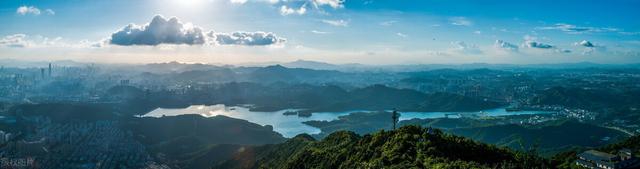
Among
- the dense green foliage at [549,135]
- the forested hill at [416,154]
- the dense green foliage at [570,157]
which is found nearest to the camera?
the forested hill at [416,154]

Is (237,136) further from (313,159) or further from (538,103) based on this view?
(538,103)

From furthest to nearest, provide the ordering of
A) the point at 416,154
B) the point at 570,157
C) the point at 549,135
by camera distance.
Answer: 1. the point at 549,135
2. the point at 570,157
3. the point at 416,154

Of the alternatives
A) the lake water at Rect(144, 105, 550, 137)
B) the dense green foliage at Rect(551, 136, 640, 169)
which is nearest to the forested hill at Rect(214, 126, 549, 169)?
the dense green foliage at Rect(551, 136, 640, 169)

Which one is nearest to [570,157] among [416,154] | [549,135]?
[416,154]

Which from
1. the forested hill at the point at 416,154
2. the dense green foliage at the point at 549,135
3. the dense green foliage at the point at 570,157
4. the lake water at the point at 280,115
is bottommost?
the lake water at the point at 280,115

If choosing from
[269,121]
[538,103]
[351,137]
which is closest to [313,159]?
[351,137]

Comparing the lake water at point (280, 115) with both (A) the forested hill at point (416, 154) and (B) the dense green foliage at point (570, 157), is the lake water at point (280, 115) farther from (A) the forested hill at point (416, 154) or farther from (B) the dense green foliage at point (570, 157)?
(A) the forested hill at point (416, 154)

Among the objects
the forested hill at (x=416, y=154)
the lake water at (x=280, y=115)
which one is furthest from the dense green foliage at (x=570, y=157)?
the lake water at (x=280, y=115)

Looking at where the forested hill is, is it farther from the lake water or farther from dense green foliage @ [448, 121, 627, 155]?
the lake water

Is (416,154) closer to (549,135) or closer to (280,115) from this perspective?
(549,135)
